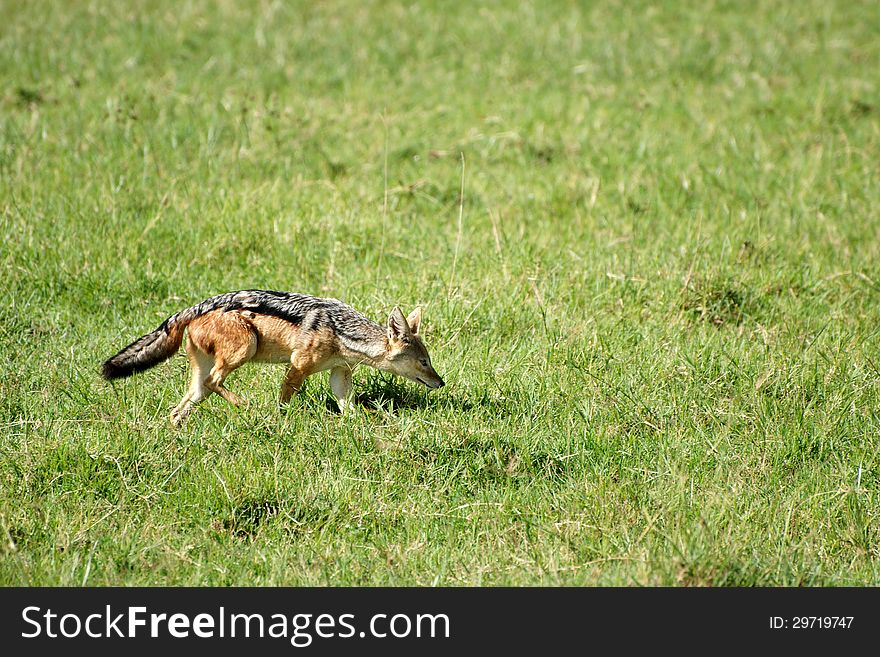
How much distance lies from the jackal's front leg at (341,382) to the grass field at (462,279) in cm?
15

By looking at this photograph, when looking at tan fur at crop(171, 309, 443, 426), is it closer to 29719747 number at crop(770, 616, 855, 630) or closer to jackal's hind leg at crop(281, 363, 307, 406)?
jackal's hind leg at crop(281, 363, 307, 406)

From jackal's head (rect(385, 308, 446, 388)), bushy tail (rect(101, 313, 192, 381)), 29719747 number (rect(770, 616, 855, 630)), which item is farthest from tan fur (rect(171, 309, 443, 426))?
29719747 number (rect(770, 616, 855, 630))

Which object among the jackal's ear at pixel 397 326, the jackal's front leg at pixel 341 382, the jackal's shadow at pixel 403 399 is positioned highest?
the jackal's ear at pixel 397 326

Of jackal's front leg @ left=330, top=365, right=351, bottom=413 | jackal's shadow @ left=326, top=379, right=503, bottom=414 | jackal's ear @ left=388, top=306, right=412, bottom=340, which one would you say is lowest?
jackal's shadow @ left=326, top=379, right=503, bottom=414

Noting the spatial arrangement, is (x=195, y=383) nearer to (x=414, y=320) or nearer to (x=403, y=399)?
(x=403, y=399)

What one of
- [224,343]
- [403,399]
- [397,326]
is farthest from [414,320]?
[224,343]

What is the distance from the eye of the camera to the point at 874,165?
1041cm

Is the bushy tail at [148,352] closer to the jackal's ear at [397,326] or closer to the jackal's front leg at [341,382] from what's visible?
the jackal's front leg at [341,382]

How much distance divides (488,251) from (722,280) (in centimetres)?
185

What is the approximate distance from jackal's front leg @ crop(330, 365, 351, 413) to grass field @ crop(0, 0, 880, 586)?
0.50 feet

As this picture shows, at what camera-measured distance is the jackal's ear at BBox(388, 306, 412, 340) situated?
6180 mm

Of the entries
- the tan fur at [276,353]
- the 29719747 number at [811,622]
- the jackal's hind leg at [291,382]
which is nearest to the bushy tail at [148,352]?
the tan fur at [276,353]

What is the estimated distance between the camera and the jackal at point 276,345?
6031 millimetres

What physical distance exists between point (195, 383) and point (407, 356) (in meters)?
1.26
